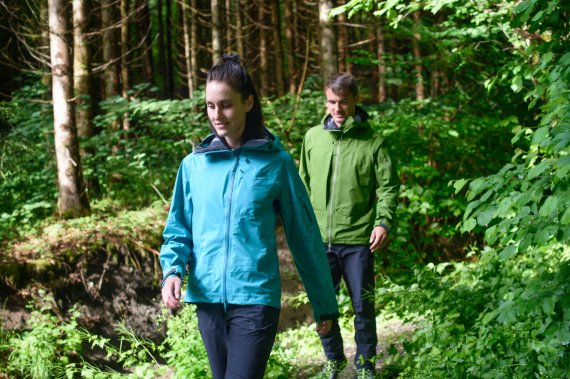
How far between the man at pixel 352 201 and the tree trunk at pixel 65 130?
177 inches

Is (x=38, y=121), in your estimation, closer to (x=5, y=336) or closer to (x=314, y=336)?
(x=5, y=336)

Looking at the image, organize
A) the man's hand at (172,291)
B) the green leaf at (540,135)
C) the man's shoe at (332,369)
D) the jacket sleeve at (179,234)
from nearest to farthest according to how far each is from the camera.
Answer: the man's hand at (172,291)
the jacket sleeve at (179,234)
the green leaf at (540,135)
the man's shoe at (332,369)

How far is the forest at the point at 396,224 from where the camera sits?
350 centimetres

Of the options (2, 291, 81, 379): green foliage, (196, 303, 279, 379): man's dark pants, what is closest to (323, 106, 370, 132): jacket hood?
(196, 303, 279, 379): man's dark pants

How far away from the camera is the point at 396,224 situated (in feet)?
29.1

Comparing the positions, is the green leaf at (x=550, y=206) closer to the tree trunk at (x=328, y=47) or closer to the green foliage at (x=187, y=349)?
the green foliage at (x=187, y=349)

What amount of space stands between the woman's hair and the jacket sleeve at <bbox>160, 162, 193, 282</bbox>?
392mm

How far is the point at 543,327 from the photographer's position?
134 inches

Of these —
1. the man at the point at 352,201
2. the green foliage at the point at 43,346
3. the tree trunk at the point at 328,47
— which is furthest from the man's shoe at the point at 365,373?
the tree trunk at the point at 328,47

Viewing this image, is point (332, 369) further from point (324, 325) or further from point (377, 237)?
point (324, 325)

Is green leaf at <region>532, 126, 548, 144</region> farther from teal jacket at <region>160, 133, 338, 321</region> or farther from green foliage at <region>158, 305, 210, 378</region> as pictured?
green foliage at <region>158, 305, 210, 378</region>

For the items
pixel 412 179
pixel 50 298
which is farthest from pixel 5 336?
pixel 412 179

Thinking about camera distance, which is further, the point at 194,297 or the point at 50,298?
the point at 50,298

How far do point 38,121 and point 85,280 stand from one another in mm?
4936
